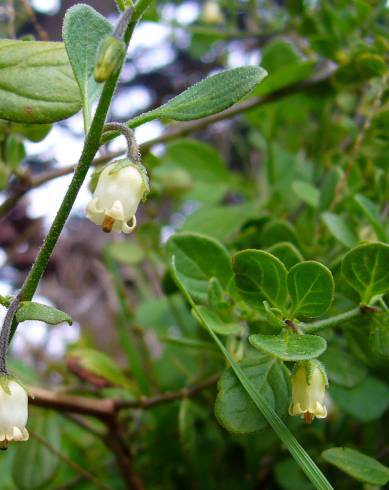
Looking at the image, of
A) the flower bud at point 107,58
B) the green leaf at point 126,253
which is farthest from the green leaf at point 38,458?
the flower bud at point 107,58

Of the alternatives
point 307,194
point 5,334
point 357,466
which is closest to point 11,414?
point 5,334

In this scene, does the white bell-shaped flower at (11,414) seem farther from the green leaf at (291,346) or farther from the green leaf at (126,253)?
the green leaf at (126,253)

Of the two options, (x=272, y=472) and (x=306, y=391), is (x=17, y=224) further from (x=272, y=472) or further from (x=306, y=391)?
(x=306, y=391)

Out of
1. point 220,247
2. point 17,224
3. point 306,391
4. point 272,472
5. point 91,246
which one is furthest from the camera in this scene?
point 91,246

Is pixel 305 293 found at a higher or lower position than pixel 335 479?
higher

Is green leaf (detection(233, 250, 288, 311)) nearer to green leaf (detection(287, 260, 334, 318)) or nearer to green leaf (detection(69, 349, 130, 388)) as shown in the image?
green leaf (detection(287, 260, 334, 318))

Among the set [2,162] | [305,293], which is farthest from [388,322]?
[2,162]
